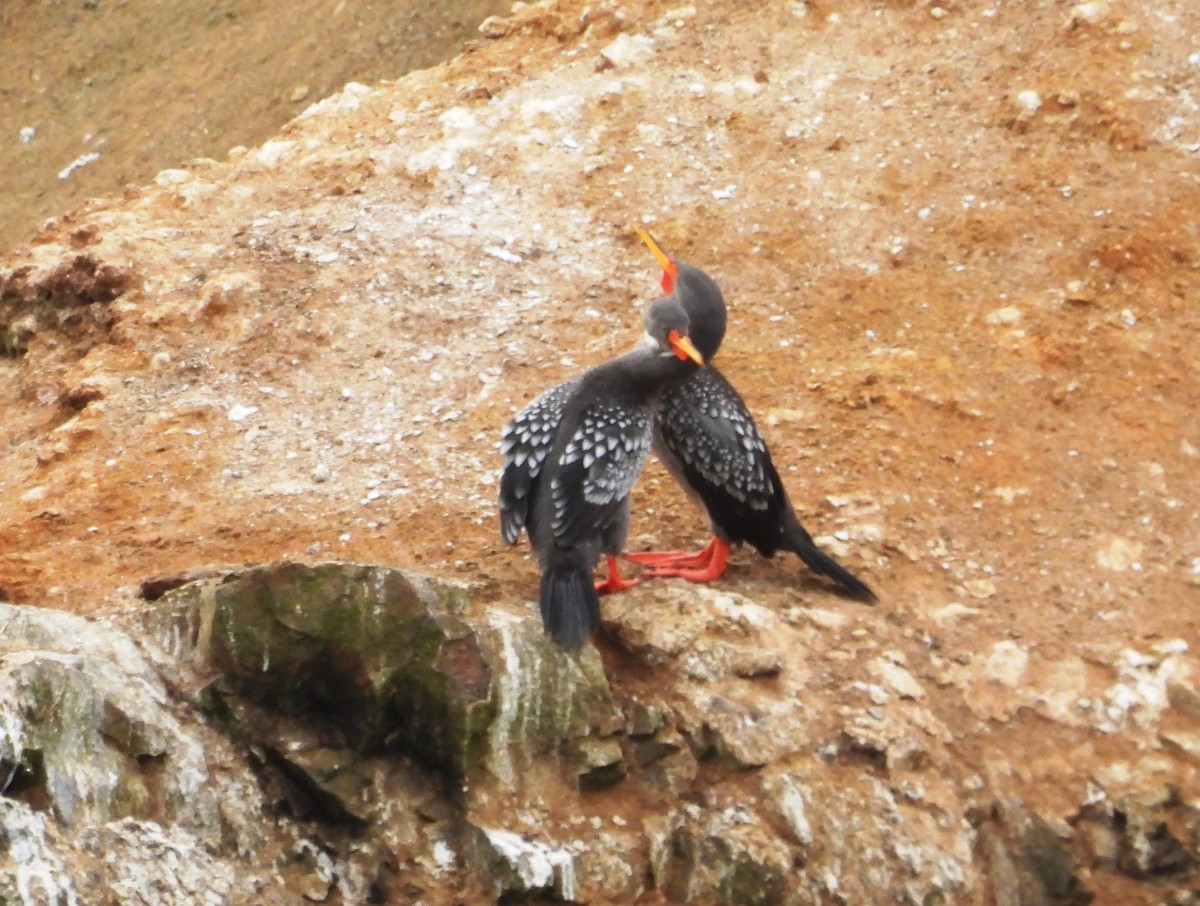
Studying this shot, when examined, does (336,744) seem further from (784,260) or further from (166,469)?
(784,260)

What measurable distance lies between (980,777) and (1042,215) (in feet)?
13.8

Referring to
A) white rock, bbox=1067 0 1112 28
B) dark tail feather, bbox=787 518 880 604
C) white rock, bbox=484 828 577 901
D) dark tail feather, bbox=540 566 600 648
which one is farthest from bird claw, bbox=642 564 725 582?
white rock, bbox=1067 0 1112 28

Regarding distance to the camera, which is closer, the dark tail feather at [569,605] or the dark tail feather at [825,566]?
the dark tail feather at [569,605]

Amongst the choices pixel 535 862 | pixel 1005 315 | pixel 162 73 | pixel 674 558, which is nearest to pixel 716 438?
pixel 674 558

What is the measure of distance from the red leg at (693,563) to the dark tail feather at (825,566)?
346 mm

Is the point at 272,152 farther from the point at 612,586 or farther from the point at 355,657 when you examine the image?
the point at 355,657

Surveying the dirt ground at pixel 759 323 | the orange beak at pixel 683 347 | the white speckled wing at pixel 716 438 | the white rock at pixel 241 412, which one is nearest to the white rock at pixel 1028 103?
the dirt ground at pixel 759 323

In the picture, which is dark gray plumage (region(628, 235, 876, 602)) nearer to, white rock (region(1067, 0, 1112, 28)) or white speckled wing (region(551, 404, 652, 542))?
white speckled wing (region(551, 404, 652, 542))

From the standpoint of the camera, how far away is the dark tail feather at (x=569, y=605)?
6672 mm

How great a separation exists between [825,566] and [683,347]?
1.21 meters

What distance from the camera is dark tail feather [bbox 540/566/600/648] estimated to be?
21.9ft

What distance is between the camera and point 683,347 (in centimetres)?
744

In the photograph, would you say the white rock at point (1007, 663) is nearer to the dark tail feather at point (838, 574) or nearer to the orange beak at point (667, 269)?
the dark tail feather at point (838, 574)

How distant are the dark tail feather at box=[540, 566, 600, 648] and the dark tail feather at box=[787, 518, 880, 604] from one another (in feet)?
3.61
